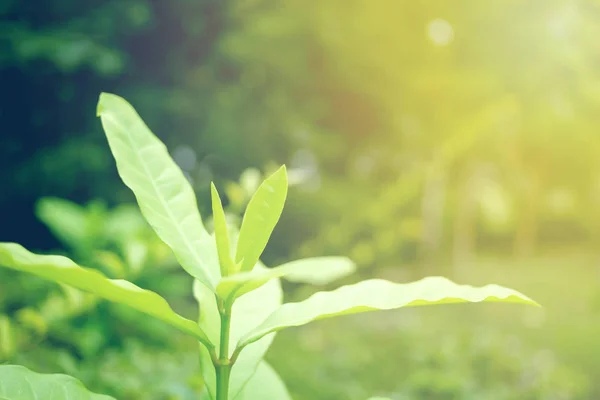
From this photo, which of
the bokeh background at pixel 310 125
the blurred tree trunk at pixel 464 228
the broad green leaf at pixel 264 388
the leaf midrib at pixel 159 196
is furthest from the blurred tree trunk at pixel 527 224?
the leaf midrib at pixel 159 196

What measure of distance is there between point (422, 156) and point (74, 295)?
3.99 m

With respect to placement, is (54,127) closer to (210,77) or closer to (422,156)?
(210,77)

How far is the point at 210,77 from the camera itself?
161 inches

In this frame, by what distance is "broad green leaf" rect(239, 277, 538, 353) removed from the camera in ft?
1.32

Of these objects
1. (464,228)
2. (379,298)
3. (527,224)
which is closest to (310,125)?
(379,298)

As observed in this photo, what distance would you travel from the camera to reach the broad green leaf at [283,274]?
383 mm

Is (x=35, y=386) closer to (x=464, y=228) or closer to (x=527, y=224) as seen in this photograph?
(x=464, y=228)

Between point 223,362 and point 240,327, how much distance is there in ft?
0.26

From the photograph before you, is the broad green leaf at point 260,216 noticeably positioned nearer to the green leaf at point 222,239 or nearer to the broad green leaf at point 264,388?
the green leaf at point 222,239

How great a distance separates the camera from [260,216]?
17.8 inches

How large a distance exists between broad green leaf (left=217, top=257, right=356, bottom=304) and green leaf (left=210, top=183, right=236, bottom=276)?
1.0 inches

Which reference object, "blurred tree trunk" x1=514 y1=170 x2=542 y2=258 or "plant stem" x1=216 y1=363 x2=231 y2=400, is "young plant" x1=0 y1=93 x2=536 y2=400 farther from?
"blurred tree trunk" x1=514 y1=170 x2=542 y2=258

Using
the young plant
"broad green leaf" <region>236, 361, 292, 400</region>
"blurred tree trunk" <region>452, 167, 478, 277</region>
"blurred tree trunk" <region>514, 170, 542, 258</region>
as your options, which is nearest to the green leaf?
the young plant

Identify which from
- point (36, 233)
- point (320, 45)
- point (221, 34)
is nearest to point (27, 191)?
point (36, 233)
